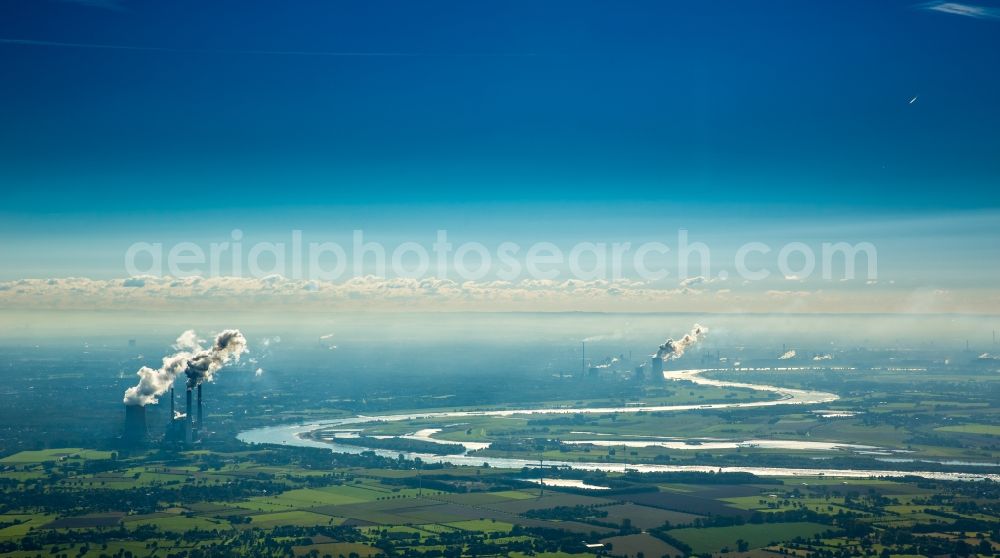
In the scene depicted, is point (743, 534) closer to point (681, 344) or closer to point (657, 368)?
point (681, 344)

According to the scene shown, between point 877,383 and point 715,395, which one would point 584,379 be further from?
point 877,383

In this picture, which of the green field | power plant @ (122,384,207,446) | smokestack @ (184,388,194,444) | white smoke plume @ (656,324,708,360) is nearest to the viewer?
the green field

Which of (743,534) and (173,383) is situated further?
(173,383)

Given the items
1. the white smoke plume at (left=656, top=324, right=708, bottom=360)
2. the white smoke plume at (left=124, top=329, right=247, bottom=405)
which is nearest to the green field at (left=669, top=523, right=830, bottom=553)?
the white smoke plume at (left=124, top=329, right=247, bottom=405)

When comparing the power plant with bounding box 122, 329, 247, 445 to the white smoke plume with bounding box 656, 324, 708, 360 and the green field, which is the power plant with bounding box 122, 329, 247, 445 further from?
the white smoke plume with bounding box 656, 324, 708, 360

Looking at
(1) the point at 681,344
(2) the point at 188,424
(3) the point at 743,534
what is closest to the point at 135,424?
(2) the point at 188,424
